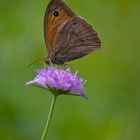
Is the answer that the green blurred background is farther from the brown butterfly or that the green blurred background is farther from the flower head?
the flower head

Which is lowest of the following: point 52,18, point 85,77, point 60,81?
point 60,81

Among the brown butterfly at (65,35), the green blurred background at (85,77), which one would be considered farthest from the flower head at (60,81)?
the green blurred background at (85,77)

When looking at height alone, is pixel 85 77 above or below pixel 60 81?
above

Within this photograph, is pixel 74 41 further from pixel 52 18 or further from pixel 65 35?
pixel 52 18

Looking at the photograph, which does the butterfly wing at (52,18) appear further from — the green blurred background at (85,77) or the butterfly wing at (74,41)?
the green blurred background at (85,77)

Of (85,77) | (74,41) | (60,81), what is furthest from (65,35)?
(85,77)

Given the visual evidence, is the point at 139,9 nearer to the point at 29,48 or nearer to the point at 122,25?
→ the point at 122,25
